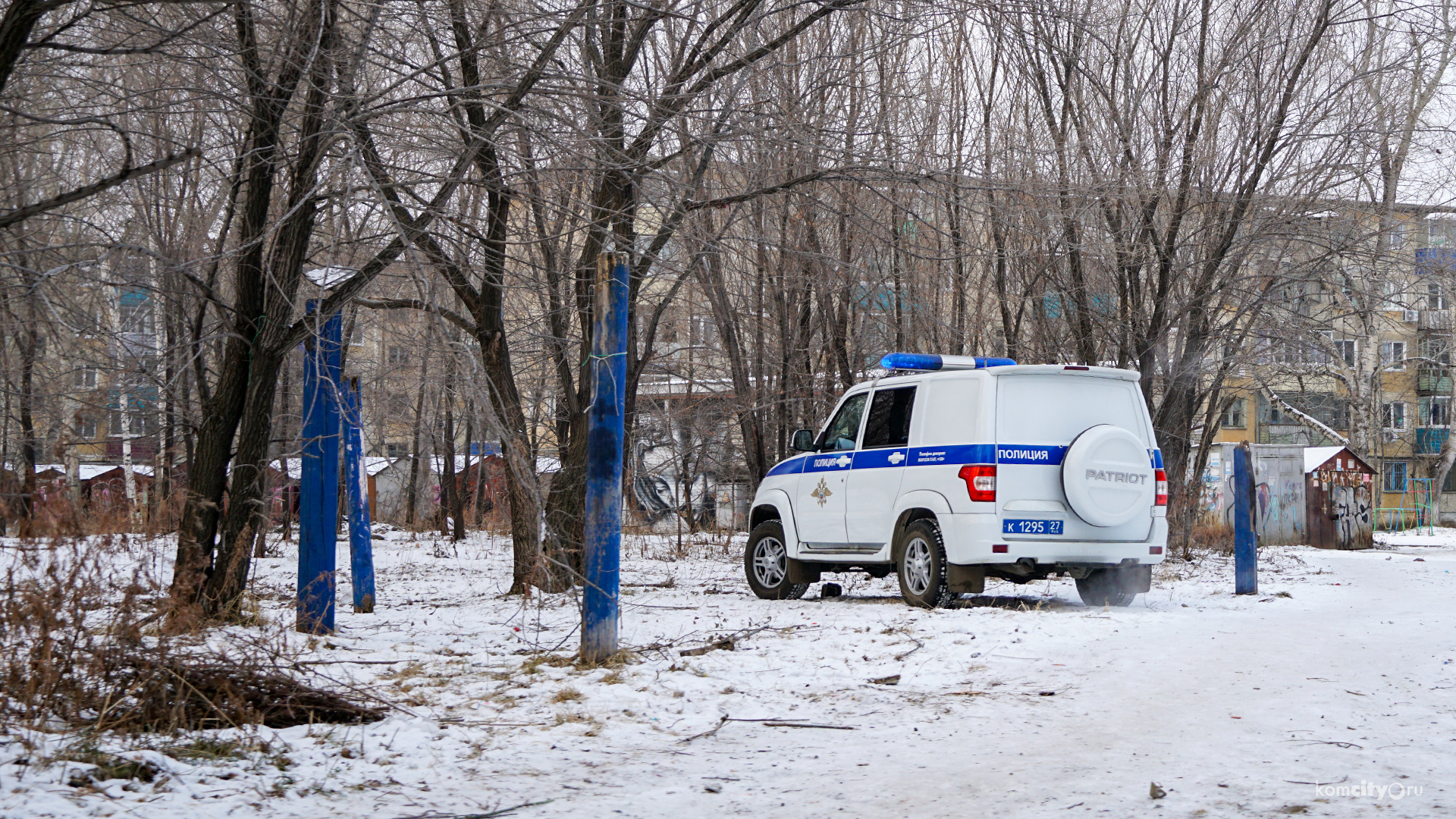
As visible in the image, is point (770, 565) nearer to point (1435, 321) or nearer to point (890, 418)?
point (890, 418)

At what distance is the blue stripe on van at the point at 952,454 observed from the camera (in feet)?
36.5

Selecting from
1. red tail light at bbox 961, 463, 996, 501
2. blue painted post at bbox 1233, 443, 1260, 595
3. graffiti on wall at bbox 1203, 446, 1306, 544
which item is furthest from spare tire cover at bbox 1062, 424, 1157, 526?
graffiti on wall at bbox 1203, 446, 1306, 544

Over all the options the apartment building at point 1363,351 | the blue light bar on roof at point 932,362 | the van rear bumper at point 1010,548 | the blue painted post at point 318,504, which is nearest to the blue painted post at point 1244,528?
the van rear bumper at point 1010,548

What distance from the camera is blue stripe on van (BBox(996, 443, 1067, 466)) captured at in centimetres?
1112

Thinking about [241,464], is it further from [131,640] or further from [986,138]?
[986,138]

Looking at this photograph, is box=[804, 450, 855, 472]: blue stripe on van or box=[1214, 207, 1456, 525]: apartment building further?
box=[1214, 207, 1456, 525]: apartment building

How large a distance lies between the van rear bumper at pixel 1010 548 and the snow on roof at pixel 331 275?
5369mm

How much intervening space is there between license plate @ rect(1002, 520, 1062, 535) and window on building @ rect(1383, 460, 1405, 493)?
55.4m

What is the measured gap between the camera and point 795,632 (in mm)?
9914

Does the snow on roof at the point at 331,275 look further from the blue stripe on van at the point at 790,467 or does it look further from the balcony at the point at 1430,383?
the balcony at the point at 1430,383

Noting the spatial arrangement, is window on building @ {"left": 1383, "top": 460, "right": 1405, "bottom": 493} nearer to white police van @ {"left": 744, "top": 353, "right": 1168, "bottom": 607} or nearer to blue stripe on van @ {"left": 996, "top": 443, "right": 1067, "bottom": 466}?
white police van @ {"left": 744, "top": 353, "right": 1168, "bottom": 607}

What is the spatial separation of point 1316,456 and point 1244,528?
17.2 m

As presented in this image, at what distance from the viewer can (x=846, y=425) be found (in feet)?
42.7

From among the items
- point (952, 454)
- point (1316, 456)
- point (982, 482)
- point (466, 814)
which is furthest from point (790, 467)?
point (1316, 456)
